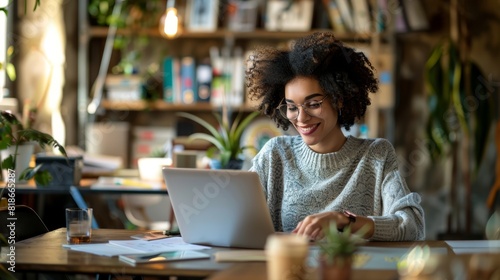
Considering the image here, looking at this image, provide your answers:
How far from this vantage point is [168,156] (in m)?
4.36

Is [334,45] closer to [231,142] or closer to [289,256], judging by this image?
[289,256]

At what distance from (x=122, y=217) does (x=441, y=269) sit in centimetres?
441

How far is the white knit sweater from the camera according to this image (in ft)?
8.23

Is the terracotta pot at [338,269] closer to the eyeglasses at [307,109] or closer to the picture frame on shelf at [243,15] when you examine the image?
the eyeglasses at [307,109]

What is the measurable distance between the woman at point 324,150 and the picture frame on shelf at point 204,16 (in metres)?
2.94

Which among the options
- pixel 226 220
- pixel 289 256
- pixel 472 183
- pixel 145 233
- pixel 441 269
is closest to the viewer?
pixel 441 269

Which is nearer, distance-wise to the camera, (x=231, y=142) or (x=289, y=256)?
(x=289, y=256)

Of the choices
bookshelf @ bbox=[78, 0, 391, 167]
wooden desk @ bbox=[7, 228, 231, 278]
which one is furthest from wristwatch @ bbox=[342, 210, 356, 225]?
bookshelf @ bbox=[78, 0, 391, 167]

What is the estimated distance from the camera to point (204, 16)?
557 centimetres

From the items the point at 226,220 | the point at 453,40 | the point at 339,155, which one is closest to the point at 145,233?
the point at 226,220

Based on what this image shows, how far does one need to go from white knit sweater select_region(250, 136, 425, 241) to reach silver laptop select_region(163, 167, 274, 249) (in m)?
0.38

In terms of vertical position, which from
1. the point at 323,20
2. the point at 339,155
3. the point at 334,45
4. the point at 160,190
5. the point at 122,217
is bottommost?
the point at 122,217

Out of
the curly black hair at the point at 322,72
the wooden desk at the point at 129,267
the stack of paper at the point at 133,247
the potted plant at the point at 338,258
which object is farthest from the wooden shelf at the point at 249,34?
the potted plant at the point at 338,258

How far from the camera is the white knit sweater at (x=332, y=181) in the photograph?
2.51 metres
